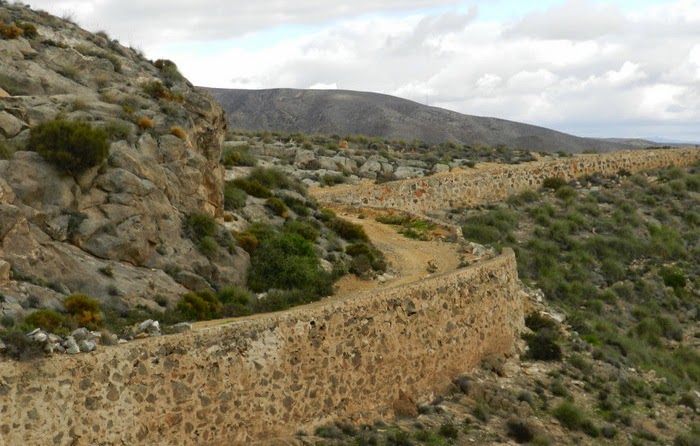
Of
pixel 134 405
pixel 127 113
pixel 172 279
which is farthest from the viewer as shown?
pixel 127 113

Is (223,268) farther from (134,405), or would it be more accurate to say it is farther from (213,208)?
(134,405)

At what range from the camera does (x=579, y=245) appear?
114 ft

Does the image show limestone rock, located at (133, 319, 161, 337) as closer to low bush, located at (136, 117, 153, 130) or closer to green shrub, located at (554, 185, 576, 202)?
low bush, located at (136, 117, 153, 130)

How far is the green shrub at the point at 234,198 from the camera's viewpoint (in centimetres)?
2497

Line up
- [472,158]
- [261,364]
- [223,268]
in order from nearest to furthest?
[261,364], [223,268], [472,158]

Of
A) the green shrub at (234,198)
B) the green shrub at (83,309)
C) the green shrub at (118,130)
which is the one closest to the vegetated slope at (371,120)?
the green shrub at (234,198)

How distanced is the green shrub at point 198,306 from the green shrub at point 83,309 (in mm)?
2242

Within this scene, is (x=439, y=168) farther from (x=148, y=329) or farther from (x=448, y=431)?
(x=148, y=329)

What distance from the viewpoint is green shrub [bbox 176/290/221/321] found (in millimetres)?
17484

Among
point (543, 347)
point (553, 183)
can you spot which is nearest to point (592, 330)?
point (543, 347)

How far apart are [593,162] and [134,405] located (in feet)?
121

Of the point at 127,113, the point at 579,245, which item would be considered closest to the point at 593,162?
the point at 579,245

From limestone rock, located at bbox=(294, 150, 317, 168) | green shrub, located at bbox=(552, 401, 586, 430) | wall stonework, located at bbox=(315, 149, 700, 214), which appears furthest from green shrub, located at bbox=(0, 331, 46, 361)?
limestone rock, located at bbox=(294, 150, 317, 168)

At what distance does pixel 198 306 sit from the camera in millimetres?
17672
